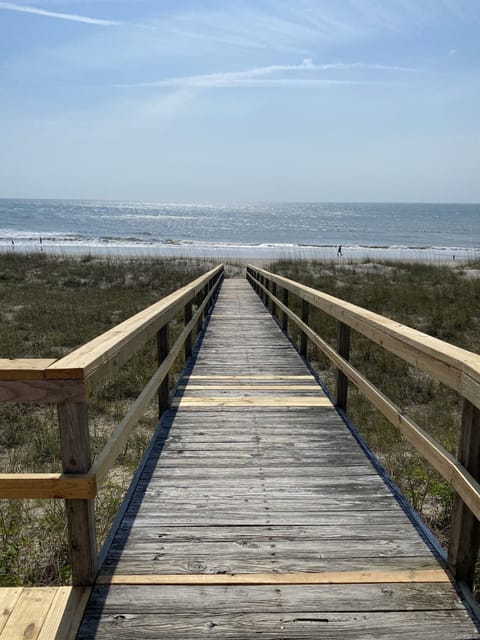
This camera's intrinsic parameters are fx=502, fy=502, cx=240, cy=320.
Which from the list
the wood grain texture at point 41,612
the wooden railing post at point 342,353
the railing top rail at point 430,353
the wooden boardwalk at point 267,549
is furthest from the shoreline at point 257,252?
the wood grain texture at point 41,612

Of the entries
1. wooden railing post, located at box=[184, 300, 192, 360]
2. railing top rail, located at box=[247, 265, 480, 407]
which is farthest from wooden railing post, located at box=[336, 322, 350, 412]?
wooden railing post, located at box=[184, 300, 192, 360]

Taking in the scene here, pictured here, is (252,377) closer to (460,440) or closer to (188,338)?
(188,338)

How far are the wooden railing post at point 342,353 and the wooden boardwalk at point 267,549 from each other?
0.38 m

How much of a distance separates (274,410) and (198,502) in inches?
72.2

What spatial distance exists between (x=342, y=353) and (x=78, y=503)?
2.92m

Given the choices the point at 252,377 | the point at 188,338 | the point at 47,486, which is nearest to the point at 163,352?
the point at 252,377

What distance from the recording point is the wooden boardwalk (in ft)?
6.61

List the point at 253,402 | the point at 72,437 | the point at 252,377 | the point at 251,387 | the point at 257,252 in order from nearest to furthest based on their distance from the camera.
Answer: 1. the point at 72,437
2. the point at 253,402
3. the point at 251,387
4. the point at 252,377
5. the point at 257,252

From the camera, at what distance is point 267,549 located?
2498mm

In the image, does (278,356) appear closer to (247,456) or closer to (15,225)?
(247,456)

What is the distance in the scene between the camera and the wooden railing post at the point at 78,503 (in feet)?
6.47

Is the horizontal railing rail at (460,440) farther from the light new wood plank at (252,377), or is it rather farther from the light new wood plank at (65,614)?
the light new wood plank at (252,377)

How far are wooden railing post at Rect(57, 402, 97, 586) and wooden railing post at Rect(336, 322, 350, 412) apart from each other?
9.29 ft

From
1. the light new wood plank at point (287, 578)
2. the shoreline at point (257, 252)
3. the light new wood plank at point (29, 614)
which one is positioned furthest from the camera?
the shoreline at point (257, 252)
